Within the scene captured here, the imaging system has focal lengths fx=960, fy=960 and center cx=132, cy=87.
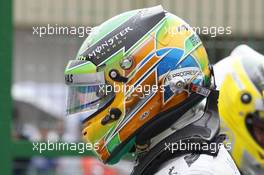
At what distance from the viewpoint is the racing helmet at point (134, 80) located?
260 cm

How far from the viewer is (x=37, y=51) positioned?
5531 millimetres

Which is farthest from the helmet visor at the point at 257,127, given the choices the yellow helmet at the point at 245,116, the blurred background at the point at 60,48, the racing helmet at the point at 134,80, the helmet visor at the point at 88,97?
the blurred background at the point at 60,48

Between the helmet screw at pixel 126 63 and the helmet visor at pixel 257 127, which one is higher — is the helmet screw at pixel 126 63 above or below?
above

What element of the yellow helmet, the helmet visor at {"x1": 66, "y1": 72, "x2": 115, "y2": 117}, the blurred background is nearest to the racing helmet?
the helmet visor at {"x1": 66, "y1": 72, "x2": 115, "y2": 117}

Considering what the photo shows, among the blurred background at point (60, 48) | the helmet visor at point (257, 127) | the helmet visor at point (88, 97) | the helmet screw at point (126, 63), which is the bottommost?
the blurred background at point (60, 48)

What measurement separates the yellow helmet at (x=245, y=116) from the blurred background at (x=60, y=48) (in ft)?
3.57

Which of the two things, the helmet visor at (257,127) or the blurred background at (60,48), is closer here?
the helmet visor at (257,127)

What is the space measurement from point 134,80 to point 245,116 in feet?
2.94

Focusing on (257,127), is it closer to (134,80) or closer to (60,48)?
(134,80)

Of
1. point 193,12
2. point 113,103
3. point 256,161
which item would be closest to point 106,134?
point 113,103

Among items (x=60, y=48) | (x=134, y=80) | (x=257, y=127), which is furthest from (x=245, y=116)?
(x=60, y=48)

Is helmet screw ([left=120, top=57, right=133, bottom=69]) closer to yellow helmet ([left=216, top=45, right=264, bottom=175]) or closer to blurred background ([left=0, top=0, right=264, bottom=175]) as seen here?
yellow helmet ([left=216, top=45, right=264, bottom=175])

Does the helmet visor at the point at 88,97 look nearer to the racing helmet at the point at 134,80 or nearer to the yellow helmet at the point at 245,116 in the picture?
the racing helmet at the point at 134,80

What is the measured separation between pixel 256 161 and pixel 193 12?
1499mm
